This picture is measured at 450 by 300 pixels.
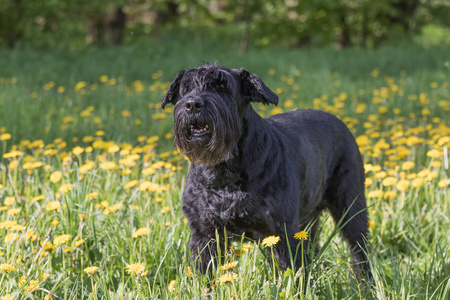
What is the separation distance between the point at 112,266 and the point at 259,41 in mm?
14960

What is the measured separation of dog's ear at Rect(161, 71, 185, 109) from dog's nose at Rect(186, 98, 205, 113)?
1.12 feet

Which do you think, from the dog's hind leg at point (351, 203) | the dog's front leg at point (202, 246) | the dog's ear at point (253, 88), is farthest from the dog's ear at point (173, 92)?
the dog's hind leg at point (351, 203)

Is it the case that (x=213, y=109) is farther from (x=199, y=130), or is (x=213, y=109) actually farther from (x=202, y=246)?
(x=202, y=246)

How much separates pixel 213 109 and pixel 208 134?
0.17 metres

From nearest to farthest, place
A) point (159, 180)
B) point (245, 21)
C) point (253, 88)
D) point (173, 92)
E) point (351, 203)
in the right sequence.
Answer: point (253, 88) < point (173, 92) < point (351, 203) < point (159, 180) < point (245, 21)

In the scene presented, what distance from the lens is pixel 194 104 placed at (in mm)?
2430

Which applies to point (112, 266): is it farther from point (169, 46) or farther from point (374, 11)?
point (374, 11)

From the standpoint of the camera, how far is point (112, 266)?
277 centimetres

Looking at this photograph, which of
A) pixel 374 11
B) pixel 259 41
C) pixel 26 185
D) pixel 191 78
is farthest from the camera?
pixel 259 41

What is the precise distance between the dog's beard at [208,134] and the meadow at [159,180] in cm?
47

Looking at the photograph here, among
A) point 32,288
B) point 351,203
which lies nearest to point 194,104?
point 32,288

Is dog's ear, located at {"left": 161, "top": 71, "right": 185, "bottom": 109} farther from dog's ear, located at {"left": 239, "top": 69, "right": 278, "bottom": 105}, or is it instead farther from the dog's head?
dog's ear, located at {"left": 239, "top": 69, "right": 278, "bottom": 105}

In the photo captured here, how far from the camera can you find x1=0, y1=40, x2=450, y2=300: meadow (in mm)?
2393

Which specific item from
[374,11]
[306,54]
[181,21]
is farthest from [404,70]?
[181,21]
